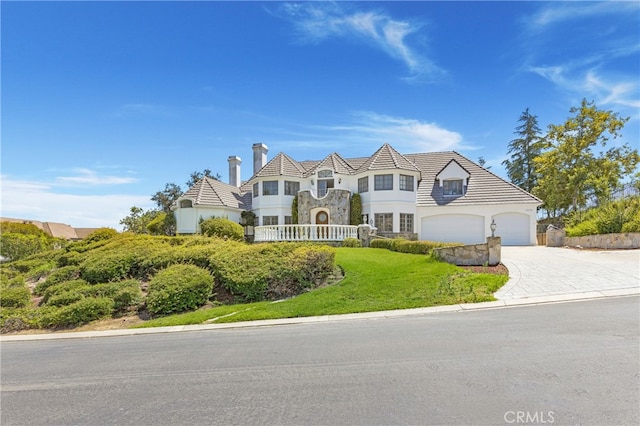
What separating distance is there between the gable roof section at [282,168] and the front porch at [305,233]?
895 cm

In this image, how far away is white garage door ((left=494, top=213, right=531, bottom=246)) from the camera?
996 inches

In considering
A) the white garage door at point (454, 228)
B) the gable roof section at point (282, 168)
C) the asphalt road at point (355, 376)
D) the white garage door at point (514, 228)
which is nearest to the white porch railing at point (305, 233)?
the white garage door at point (454, 228)

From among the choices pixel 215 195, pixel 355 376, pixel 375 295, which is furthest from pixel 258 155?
pixel 355 376

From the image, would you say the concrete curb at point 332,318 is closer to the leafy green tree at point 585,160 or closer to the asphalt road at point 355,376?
the asphalt road at point 355,376

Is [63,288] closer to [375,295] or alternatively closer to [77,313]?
[77,313]

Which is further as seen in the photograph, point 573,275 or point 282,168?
point 282,168

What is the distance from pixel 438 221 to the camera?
89.5ft

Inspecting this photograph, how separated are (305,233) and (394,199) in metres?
8.86

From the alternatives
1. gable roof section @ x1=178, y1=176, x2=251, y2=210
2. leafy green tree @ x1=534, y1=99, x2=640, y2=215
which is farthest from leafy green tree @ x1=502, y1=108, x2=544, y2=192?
gable roof section @ x1=178, y1=176, x2=251, y2=210

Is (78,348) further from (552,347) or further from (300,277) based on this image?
(552,347)

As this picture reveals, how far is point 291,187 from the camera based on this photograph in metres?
30.5

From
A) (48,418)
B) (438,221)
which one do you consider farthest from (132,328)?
(438,221)

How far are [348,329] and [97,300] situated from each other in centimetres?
783

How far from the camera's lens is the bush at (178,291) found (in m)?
10.1
